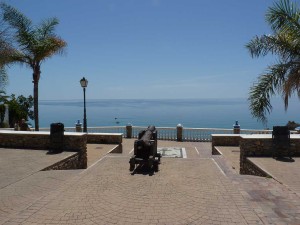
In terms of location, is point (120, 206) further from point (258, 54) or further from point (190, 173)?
point (258, 54)

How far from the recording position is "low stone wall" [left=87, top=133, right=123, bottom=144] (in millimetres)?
16156

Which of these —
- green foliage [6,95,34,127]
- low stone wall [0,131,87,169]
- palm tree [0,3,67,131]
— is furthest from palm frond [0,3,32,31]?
green foliage [6,95,34,127]

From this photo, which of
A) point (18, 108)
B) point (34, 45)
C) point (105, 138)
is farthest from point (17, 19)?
point (18, 108)

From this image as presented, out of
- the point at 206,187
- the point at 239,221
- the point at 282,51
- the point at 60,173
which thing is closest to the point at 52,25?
the point at 60,173

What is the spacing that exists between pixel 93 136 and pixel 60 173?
766cm

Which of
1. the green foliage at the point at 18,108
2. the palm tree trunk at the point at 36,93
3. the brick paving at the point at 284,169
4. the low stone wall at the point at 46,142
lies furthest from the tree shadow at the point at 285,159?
the green foliage at the point at 18,108

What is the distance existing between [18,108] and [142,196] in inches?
1028

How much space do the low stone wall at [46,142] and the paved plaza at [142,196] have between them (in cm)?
152

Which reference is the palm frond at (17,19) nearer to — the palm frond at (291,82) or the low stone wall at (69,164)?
the low stone wall at (69,164)

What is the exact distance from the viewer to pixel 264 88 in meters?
10.3

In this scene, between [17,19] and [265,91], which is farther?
[17,19]

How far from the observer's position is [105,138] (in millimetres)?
16391

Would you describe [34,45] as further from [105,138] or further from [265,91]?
[265,91]

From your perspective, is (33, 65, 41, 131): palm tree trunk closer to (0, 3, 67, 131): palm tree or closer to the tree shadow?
(0, 3, 67, 131): palm tree
